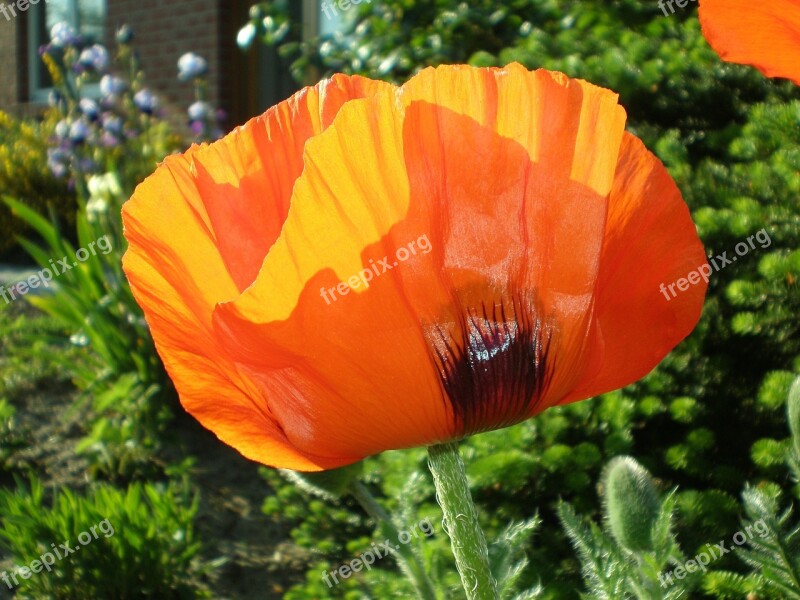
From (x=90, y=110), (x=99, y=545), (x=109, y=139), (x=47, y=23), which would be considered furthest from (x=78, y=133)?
(x=47, y=23)

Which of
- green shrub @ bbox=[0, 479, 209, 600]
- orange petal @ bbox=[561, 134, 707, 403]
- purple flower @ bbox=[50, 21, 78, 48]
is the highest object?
purple flower @ bbox=[50, 21, 78, 48]

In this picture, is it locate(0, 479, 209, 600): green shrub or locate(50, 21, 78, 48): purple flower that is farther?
locate(50, 21, 78, 48): purple flower

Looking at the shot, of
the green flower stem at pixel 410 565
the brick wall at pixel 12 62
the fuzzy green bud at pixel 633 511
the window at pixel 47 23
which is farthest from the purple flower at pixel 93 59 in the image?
the brick wall at pixel 12 62

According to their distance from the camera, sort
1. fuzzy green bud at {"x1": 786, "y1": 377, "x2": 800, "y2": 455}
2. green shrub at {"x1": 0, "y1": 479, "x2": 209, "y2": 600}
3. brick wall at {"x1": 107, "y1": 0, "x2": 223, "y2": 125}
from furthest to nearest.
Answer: brick wall at {"x1": 107, "y1": 0, "x2": 223, "y2": 125} → green shrub at {"x1": 0, "y1": 479, "x2": 209, "y2": 600} → fuzzy green bud at {"x1": 786, "y1": 377, "x2": 800, "y2": 455}

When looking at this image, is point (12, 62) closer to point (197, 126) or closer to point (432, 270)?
point (197, 126)

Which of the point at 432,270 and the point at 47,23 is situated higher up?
the point at 47,23

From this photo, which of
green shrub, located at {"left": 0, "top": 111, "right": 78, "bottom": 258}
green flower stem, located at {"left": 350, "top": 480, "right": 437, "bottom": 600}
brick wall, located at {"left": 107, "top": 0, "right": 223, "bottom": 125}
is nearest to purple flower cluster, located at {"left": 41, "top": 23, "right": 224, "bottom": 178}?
brick wall, located at {"left": 107, "top": 0, "right": 223, "bottom": 125}

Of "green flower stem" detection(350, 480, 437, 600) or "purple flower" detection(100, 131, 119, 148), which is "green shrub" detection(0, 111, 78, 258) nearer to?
"purple flower" detection(100, 131, 119, 148)

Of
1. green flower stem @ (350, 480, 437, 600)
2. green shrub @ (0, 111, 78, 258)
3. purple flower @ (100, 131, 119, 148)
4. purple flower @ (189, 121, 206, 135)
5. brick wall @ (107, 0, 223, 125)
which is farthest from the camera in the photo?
green shrub @ (0, 111, 78, 258)
